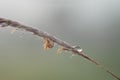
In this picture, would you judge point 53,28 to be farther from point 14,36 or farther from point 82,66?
point 82,66

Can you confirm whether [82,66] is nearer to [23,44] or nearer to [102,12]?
[23,44]

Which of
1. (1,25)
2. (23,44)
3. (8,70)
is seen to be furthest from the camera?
(23,44)

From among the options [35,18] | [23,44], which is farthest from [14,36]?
[35,18]

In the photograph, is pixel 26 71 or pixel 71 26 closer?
pixel 26 71

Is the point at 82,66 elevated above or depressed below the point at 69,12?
below

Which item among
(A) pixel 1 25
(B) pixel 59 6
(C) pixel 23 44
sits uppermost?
(B) pixel 59 6

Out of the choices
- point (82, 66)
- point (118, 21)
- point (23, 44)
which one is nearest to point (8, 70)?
point (82, 66)

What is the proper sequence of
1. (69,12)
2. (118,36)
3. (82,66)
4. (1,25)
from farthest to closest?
1. (69,12)
2. (118,36)
3. (82,66)
4. (1,25)
